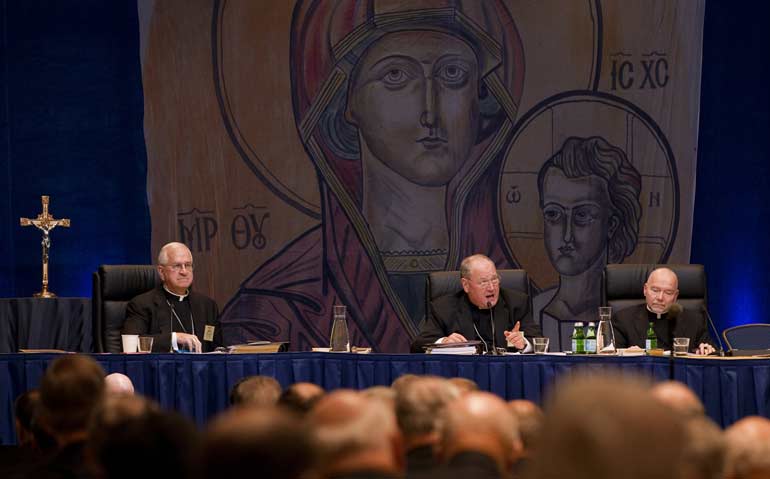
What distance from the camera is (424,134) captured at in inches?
319

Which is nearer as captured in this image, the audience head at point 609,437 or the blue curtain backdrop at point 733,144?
the audience head at point 609,437

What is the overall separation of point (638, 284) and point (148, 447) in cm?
498

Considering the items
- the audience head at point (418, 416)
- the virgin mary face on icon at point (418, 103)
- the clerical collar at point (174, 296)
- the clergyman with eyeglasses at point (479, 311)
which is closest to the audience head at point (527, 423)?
the audience head at point (418, 416)

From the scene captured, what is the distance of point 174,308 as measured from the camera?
6355 millimetres

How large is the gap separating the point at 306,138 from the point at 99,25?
1985 millimetres

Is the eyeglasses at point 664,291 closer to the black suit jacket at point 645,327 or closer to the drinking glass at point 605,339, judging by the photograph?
the black suit jacket at point 645,327

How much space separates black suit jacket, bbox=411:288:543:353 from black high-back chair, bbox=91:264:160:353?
1769 mm

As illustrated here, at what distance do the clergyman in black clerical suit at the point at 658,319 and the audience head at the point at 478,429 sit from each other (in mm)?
4172

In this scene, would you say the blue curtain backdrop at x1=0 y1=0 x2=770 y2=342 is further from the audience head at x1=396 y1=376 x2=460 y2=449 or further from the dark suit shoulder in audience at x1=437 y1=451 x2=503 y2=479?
the dark suit shoulder in audience at x1=437 y1=451 x2=503 y2=479

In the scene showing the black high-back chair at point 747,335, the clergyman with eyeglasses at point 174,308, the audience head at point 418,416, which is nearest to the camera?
the audience head at point 418,416

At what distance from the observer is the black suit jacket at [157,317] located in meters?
6.13

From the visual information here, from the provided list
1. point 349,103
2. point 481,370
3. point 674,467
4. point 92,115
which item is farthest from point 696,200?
point 674,467

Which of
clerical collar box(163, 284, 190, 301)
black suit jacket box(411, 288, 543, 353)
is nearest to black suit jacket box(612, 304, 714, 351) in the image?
black suit jacket box(411, 288, 543, 353)

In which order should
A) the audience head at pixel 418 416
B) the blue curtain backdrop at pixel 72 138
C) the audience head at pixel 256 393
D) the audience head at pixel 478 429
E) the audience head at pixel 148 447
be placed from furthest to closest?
the blue curtain backdrop at pixel 72 138 → the audience head at pixel 256 393 → the audience head at pixel 418 416 → the audience head at pixel 478 429 → the audience head at pixel 148 447
